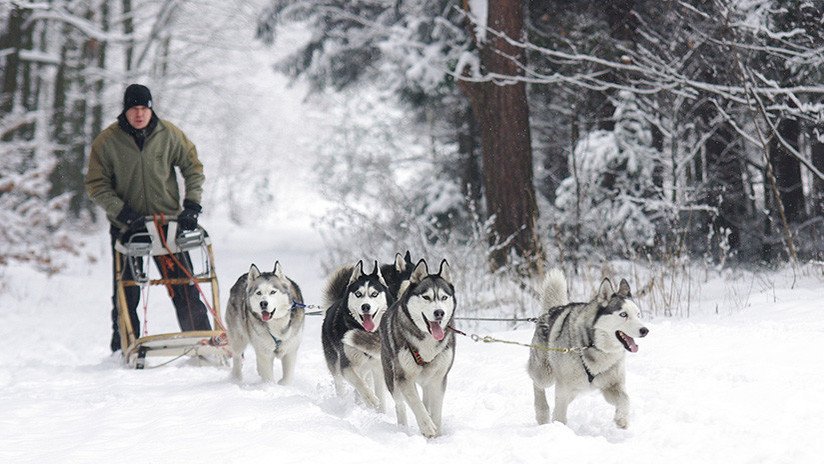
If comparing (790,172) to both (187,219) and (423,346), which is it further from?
(423,346)

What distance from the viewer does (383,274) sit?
554 cm

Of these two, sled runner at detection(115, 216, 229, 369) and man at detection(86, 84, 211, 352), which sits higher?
man at detection(86, 84, 211, 352)

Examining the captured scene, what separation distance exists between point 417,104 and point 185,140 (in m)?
6.45

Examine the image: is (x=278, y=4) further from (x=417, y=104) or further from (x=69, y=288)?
(x=69, y=288)

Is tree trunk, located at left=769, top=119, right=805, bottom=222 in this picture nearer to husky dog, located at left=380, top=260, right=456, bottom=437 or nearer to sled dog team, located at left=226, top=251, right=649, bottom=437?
sled dog team, located at left=226, top=251, right=649, bottom=437

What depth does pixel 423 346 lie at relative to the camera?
13.7 ft

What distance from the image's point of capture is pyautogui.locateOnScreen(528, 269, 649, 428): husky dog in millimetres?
3947

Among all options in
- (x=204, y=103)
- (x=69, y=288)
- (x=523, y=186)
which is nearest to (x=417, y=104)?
(x=523, y=186)

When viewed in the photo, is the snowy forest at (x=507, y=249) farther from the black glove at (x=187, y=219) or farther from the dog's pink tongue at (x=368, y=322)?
the black glove at (x=187, y=219)

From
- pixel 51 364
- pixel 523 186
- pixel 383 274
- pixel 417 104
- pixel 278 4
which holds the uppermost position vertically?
pixel 278 4

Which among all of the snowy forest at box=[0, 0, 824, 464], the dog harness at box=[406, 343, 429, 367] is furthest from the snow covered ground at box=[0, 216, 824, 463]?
the dog harness at box=[406, 343, 429, 367]

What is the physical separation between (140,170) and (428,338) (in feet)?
11.0

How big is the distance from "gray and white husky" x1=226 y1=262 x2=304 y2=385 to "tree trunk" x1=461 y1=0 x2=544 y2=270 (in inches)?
179

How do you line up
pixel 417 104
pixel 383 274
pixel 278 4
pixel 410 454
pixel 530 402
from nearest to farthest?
pixel 410 454
pixel 530 402
pixel 383 274
pixel 417 104
pixel 278 4
